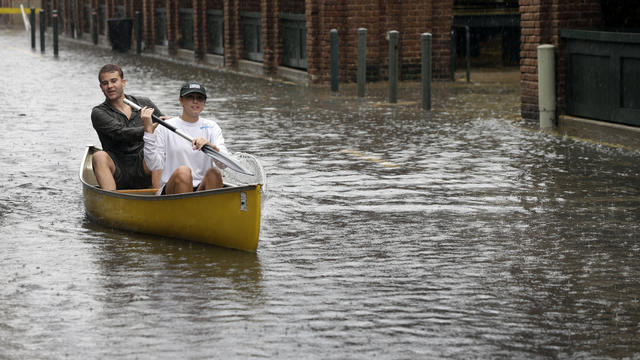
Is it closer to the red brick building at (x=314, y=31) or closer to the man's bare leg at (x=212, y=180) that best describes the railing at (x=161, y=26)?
the red brick building at (x=314, y=31)

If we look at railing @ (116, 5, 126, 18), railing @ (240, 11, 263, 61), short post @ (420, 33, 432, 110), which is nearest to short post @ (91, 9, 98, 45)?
railing @ (116, 5, 126, 18)

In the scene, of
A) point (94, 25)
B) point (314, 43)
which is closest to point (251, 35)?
point (314, 43)

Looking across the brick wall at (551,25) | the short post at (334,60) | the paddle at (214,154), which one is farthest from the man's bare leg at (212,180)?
the short post at (334,60)

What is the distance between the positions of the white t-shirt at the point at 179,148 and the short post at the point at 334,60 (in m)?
13.8

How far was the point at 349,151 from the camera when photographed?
14.9m

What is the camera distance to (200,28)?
3516cm

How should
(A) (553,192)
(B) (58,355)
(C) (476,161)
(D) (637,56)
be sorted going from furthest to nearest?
(D) (637,56) → (C) (476,161) → (A) (553,192) → (B) (58,355)

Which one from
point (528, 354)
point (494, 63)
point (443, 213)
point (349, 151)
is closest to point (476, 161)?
point (349, 151)

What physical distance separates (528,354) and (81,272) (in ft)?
10.7

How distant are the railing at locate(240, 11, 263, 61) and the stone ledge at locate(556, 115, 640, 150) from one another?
43.3ft

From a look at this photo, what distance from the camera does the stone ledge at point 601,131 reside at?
15680 millimetres

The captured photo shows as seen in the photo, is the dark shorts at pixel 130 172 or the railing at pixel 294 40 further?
the railing at pixel 294 40

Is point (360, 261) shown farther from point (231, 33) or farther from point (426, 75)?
point (231, 33)

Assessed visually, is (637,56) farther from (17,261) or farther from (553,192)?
(17,261)
